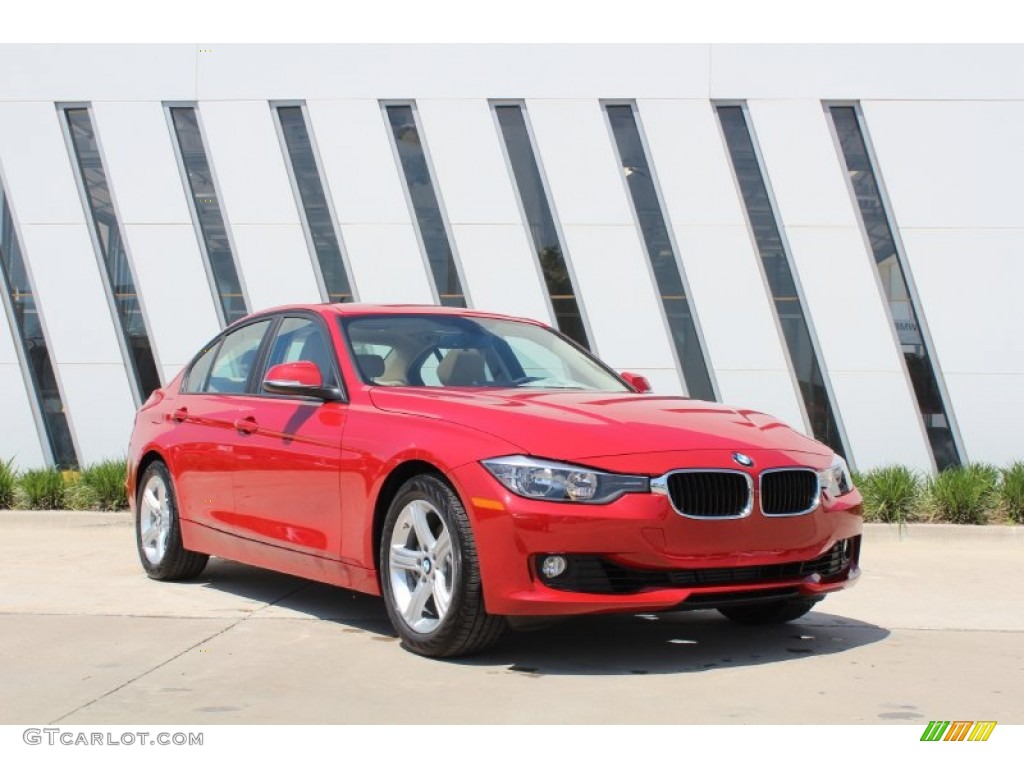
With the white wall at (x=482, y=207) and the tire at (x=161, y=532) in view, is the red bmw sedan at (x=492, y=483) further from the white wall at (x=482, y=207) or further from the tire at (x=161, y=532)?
the white wall at (x=482, y=207)

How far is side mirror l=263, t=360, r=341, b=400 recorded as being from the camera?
5980 mm

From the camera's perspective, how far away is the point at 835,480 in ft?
18.8

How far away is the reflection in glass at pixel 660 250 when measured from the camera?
55.3ft

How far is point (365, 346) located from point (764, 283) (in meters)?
11.2

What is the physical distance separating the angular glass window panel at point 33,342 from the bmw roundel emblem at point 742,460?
→ 14.3 meters

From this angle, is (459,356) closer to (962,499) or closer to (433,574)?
(433,574)

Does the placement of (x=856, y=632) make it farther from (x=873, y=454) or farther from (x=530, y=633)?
(x=873, y=454)

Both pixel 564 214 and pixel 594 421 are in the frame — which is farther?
pixel 564 214

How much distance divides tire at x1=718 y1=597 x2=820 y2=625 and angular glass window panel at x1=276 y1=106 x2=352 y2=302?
459 inches

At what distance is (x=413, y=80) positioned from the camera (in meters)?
17.2

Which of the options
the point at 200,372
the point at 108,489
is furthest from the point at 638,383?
the point at 108,489

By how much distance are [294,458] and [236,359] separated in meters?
1.33
